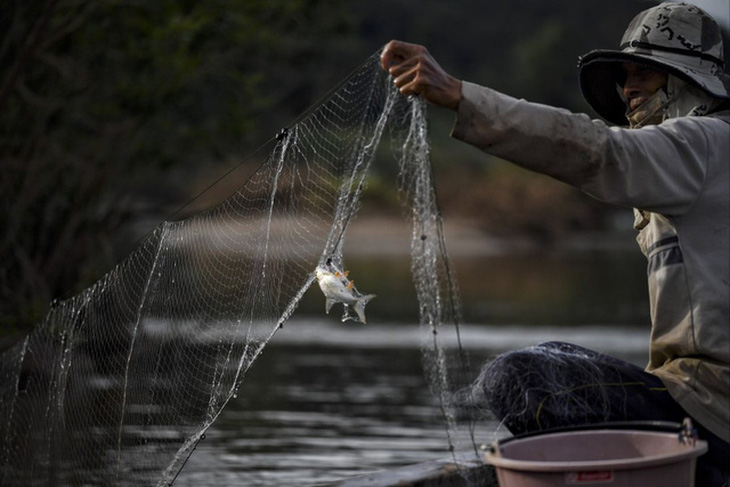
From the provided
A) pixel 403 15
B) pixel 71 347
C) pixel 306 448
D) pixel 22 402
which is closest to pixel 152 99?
pixel 306 448

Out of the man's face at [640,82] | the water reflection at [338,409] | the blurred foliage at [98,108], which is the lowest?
the water reflection at [338,409]

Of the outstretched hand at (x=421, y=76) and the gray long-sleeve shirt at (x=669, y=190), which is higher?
the outstretched hand at (x=421, y=76)

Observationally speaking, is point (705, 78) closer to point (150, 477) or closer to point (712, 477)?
point (712, 477)

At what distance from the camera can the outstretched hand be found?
3.92 metres

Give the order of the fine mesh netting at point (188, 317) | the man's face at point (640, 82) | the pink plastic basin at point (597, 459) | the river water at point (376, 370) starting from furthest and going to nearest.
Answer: the river water at point (376, 370) → the fine mesh netting at point (188, 317) → the man's face at point (640, 82) → the pink plastic basin at point (597, 459)

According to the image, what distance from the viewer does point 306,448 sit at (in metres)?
10.2

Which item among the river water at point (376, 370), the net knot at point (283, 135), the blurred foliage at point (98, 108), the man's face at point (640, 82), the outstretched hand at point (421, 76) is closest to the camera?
the outstretched hand at point (421, 76)

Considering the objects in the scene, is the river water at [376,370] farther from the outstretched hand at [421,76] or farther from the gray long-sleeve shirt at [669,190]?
the outstretched hand at [421,76]

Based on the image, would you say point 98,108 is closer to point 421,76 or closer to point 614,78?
point 614,78

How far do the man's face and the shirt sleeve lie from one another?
0.59 meters

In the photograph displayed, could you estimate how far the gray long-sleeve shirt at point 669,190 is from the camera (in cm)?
396

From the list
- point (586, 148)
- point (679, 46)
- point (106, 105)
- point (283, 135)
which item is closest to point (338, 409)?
point (106, 105)

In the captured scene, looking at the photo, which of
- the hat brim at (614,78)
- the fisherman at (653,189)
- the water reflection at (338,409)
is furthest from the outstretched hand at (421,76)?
the water reflection at (338,409)

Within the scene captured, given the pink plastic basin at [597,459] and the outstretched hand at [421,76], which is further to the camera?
the outstretched hand at [421,76]
